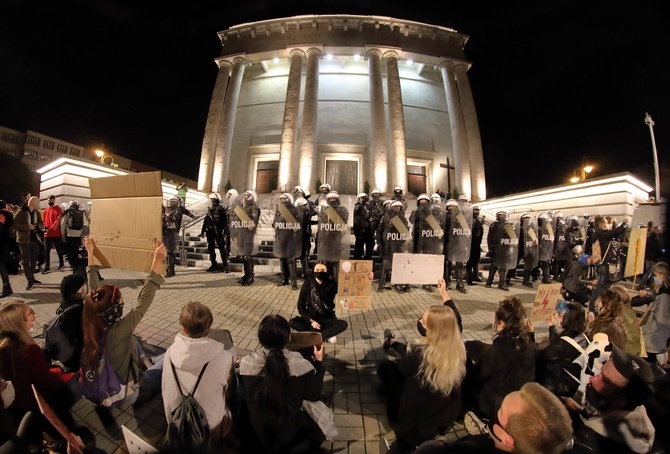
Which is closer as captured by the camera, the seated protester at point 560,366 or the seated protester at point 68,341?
the seated protester at point 68,341

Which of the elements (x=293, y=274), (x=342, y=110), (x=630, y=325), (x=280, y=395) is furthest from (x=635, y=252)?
(x=342, y=110)

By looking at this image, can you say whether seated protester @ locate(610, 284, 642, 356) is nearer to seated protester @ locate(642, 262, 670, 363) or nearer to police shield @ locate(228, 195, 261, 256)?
seated protester @ locate(642, 262, 670, 363)

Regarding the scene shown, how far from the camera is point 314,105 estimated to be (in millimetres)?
22188

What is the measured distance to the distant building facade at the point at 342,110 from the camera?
22.1 meters

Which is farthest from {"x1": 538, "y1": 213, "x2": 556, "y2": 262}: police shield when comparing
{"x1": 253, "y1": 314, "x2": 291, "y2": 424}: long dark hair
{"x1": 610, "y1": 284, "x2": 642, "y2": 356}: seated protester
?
{"x1": 253, "y1": 314, "x2": 291, "y2": 424}: long dark hair

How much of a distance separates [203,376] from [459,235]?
23.5 feet

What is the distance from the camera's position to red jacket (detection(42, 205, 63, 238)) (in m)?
8.12

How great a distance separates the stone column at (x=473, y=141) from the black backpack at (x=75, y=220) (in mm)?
24988

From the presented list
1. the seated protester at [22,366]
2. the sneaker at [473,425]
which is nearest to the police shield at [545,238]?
the sneaker at [473,425]

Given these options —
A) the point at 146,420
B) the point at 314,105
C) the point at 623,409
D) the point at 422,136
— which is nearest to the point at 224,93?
the point at 314,105

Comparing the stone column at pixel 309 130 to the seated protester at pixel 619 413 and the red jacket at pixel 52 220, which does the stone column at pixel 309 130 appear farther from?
the seated protester at pixel 619 413

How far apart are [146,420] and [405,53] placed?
1208 inches

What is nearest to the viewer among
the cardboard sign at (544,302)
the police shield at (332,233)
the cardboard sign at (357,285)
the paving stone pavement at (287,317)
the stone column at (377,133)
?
the paving stone pavement at (287,317)

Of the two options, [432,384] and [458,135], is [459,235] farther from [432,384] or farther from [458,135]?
[458,135]
